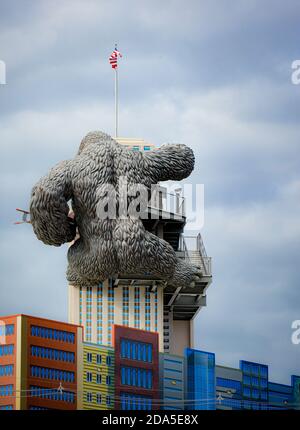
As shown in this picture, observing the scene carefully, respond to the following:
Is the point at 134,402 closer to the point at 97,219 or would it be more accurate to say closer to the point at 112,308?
the point at 112,308

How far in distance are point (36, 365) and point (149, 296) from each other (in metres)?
3.45

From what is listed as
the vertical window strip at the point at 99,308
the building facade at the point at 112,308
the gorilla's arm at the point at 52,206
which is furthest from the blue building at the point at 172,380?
the gorilla's arm at the point at 52,206

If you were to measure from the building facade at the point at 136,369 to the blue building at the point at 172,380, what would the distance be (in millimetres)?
141

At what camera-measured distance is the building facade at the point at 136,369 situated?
118 feet

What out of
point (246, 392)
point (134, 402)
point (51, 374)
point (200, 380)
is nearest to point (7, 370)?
point (51, 374)

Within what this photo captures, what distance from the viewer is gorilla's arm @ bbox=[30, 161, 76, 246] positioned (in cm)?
3578

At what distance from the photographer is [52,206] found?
3584cm

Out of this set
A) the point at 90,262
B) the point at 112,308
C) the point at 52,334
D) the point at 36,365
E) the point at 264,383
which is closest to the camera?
the point at 36,365

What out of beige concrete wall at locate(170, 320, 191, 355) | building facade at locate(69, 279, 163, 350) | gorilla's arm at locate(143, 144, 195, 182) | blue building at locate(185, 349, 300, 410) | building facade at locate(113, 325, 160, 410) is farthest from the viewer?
beige concrete wall at locate(170, 320, 191, 355)

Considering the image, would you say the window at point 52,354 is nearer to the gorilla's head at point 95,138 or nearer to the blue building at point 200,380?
the blue building at point 200,380

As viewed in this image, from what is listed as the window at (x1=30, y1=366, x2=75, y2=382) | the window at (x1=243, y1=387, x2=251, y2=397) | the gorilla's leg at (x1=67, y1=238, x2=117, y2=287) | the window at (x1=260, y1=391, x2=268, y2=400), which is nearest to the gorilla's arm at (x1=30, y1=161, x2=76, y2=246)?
the gorilla's leg at (x1=67, y1=238, x2=117, y2=287)

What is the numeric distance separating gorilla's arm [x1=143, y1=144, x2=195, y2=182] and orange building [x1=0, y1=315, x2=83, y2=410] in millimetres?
3817

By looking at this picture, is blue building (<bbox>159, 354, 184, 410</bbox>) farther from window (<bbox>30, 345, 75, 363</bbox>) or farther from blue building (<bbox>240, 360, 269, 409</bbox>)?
window (<bbox>30, 345, 75, 363</bbox>)
